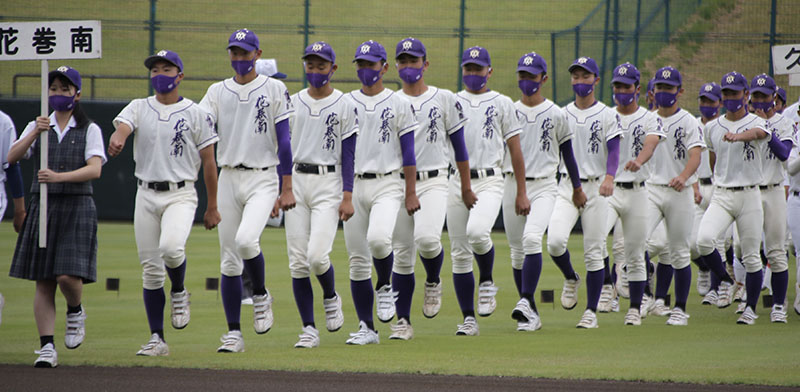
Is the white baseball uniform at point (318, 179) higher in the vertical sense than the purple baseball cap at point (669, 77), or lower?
lower

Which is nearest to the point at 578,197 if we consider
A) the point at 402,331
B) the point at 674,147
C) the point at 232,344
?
the point at 674,147

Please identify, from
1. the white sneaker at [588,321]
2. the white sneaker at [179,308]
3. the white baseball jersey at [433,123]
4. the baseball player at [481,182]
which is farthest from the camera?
the white sneaker at [588,321]

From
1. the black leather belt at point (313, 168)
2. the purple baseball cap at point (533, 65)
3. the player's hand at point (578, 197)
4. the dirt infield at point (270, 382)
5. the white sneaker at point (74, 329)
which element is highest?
the purple baseball cap at point (533, 65)

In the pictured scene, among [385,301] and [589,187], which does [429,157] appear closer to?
[385,301]

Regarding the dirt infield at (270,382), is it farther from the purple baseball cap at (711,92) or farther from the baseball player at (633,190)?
the purple baseball cap at (711,92)

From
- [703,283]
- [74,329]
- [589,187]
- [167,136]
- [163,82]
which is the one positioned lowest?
[703,283]

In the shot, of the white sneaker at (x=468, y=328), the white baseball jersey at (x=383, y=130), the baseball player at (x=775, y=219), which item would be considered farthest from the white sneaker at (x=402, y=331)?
the baseball player at (x=775, y=219)

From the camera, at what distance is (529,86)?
10430 mm

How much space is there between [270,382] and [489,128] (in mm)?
3721

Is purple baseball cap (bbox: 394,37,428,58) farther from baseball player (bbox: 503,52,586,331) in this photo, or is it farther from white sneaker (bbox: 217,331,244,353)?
white sneaker (bbox: 217,331,244,353)

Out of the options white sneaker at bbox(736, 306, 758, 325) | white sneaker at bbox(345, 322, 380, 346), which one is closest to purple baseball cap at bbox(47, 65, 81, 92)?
white sneaker at bbox(345, 322, 380, 346)

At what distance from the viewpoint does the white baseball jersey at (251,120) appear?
28.1ft

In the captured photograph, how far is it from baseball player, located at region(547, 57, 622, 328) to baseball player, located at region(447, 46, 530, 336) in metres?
0.67

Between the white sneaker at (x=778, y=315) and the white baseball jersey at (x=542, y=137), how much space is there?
8.77 feet
